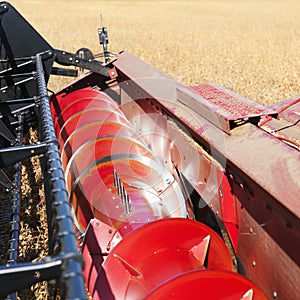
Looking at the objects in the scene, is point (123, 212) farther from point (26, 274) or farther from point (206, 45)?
point (206, 45)

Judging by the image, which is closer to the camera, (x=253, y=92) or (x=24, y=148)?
(x=24, y=148)

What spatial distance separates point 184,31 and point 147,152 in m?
12.0

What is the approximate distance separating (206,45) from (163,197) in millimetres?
8938

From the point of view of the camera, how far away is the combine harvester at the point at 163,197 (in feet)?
4.32

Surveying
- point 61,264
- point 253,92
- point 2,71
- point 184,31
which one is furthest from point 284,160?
point 184,31

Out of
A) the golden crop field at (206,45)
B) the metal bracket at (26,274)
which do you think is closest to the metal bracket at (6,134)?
the metal bracket at (26,274)

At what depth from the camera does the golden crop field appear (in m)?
7.15

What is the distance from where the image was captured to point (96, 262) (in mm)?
1941

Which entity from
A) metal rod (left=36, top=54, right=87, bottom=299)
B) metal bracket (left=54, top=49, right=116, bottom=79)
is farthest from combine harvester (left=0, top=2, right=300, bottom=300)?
metal bracket (left=54, top=49, right=116, bottom=79)

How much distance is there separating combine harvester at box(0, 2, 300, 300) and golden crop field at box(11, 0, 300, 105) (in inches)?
144

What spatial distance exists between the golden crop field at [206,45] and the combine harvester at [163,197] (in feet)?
12.0

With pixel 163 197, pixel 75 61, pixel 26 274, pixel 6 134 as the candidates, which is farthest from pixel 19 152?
pixel 75 61

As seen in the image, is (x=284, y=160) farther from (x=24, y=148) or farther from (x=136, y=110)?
(x=136, y=110)

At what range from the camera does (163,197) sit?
2398mm
